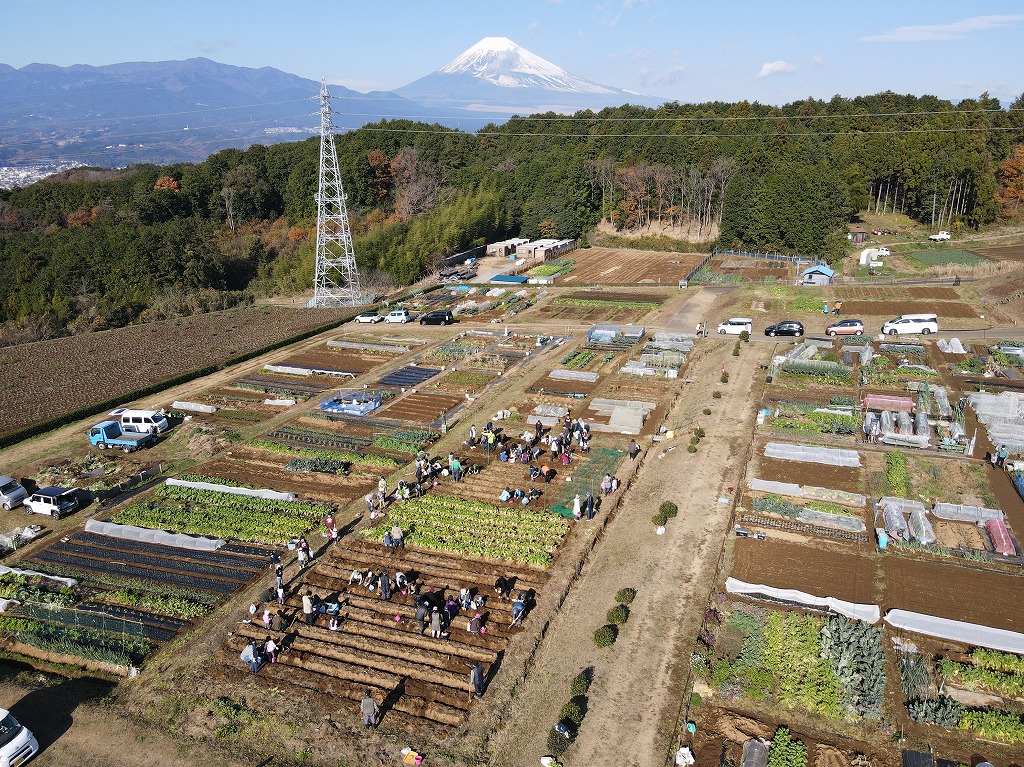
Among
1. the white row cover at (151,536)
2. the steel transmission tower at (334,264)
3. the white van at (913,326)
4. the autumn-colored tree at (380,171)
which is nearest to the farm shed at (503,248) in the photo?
the steel transmission tower at (334,264)

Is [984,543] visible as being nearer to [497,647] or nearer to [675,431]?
[675,431]

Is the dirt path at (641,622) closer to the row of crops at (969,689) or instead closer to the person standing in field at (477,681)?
the person standing in field at (477,681)

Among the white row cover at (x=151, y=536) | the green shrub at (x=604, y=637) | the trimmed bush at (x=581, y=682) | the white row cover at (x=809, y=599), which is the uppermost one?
the white row cover at (x=809, y=599)

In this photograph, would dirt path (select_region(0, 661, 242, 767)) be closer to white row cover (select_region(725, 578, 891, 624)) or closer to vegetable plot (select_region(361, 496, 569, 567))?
vegetable plot (select_region(361, 496, 569, 567))

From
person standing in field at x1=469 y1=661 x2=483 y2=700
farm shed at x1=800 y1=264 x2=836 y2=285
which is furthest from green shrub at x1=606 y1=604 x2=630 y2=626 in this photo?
farm shed at x1=800 y1=264 x2=836 y2=285

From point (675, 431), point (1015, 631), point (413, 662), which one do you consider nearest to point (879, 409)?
point (675, 431)

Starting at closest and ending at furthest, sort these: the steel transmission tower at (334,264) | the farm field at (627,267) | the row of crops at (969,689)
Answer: the row of crops at (969,689) → the steel transmission tower at (334,264) → the farm field at (627,267)
